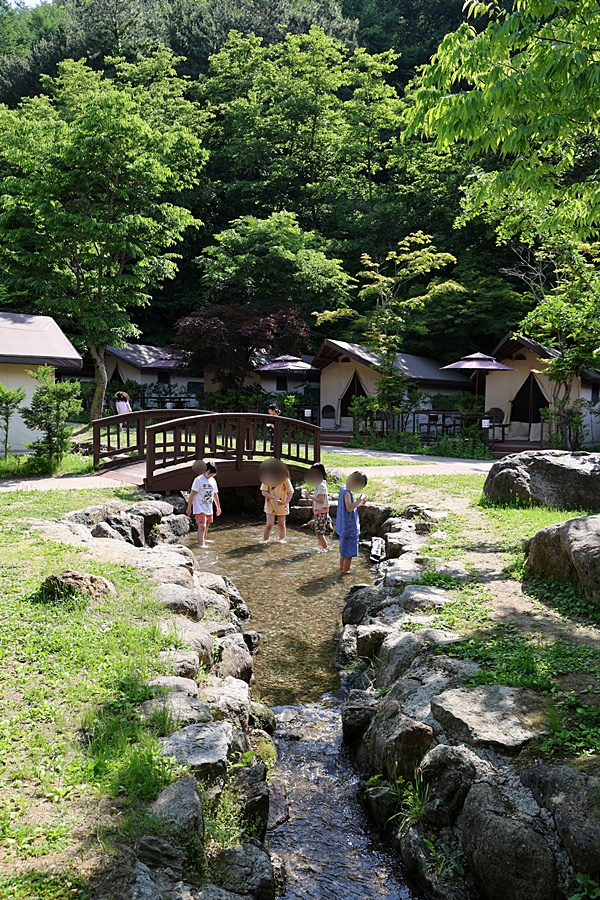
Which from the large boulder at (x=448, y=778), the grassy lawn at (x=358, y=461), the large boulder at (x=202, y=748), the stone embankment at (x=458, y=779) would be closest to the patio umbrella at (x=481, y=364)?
the grassy lawn at (x=358, y=461)

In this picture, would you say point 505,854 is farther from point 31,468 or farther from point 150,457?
point 31,468

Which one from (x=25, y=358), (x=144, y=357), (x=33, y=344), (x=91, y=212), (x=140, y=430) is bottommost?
(x=140, y=430)

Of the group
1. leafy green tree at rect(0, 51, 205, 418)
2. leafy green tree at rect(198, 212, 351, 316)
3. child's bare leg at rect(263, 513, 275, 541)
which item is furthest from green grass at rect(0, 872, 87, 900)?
leafy green tree at rect(198, 212, 351, 316)

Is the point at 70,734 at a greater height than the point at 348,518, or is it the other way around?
the point at 348,518

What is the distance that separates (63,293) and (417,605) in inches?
667

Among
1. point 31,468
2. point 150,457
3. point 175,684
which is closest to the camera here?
point 175,684

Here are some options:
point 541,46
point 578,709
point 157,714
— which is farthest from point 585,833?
point 541,46

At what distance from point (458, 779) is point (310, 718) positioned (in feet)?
6.62

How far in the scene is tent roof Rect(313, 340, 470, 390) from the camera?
25.1 m

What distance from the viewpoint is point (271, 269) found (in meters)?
28.8

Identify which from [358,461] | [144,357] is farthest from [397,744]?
[144,357]

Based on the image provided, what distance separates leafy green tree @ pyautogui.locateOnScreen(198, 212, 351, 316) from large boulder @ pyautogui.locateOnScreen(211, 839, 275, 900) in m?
25.7

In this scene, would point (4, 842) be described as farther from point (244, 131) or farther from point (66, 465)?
point (244, 131)

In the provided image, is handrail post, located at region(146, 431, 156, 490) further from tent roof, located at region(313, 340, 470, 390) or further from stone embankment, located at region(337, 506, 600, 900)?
tent roof, located at region(313, 340, 470, 390)
